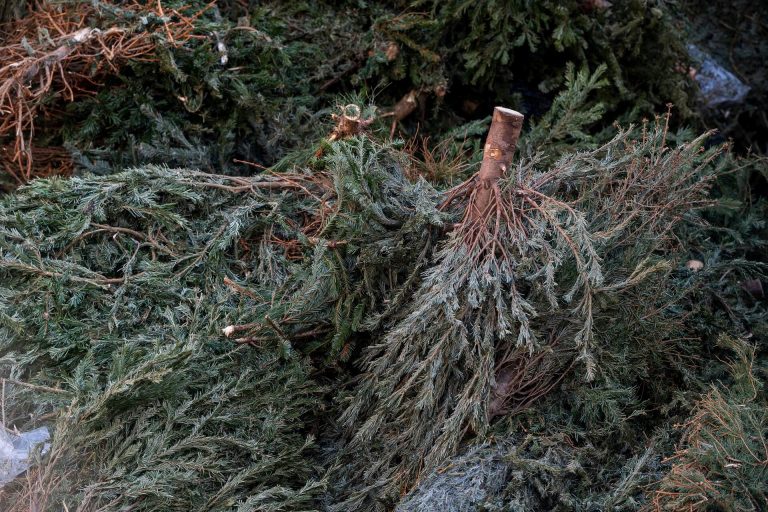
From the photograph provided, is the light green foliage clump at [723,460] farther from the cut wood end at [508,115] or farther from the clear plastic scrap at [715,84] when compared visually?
the clear plastic scrap at [715,84]

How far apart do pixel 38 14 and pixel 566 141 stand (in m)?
2.66

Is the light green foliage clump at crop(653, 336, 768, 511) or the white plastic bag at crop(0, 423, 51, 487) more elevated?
the light green foliage clump at crop(653, 336, 768, 511)

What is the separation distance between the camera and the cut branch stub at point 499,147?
250cm

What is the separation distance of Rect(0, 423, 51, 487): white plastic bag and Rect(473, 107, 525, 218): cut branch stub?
64.4 inches

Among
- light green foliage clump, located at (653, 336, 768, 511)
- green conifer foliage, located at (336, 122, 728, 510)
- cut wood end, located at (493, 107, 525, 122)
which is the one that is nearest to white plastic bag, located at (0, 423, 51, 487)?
green conifer foliage, located at (336, 122, 728, 510)

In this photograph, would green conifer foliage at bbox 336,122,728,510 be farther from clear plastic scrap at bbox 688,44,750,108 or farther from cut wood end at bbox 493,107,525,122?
clear plastic scrap at bbox 688,44,750,108

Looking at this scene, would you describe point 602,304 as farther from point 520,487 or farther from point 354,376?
point 354,376

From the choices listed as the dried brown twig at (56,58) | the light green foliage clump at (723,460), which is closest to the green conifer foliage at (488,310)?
the light green foliage clump at (723,460)

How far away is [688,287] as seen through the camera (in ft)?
9.80

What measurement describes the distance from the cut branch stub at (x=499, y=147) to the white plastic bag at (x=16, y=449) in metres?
1.64

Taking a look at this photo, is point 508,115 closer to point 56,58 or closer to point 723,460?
point 723,460

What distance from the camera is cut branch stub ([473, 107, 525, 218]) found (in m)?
2.50

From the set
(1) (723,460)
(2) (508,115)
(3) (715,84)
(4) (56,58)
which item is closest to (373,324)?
(2) (508,115)

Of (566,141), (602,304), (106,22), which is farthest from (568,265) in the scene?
(106,22)
